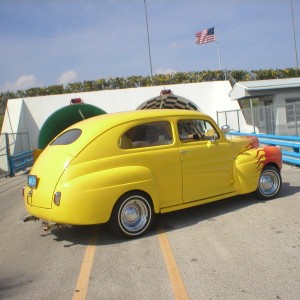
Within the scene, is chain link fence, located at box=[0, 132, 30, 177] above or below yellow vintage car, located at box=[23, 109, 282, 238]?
above

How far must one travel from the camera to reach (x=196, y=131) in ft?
23.1

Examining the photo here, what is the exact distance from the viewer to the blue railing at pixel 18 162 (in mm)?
15734

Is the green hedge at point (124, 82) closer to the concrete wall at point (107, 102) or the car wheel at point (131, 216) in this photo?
the concrete wall at point (107, 102)

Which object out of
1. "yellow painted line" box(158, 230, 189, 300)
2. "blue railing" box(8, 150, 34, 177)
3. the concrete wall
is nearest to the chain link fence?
"blue railing" box(8, 150, 34, 177)

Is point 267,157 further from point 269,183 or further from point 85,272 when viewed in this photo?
point 85,272

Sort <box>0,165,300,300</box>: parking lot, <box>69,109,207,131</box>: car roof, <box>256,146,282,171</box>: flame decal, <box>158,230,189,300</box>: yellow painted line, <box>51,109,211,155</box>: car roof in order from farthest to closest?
<box>256,146,282,171</box>: flame decal < <box>69,109,207,131</box>: car roof < <box>51,109,211,155</box>: car roof < <box>0,165,300,300</box>: parking lot < <box>158,230,189,300</box>: yellow painted line

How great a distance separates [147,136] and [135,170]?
2.32 ft

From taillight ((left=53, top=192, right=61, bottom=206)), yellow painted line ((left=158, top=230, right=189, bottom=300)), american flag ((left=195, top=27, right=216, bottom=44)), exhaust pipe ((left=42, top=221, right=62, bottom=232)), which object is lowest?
yellow painted line ((left=158, top=230, right=189, bottom=300))

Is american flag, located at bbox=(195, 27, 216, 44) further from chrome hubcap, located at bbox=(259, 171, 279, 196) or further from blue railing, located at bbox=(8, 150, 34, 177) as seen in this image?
chrome hubcap, located at bbox=(259, 171, 279, 196)

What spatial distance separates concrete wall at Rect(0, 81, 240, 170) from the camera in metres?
24.4

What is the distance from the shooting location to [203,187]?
6.77 meters

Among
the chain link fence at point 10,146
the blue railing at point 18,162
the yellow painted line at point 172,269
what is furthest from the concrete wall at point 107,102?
the yellow painted line at point 172,269

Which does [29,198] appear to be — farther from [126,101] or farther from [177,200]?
[126,101]

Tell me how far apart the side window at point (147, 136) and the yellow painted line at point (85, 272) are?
4.96 ft
